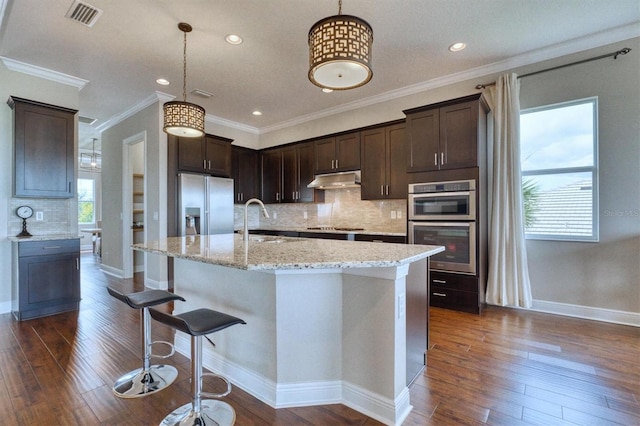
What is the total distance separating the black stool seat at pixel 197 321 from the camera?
1488 millimetres

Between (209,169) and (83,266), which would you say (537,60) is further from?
(83,266)

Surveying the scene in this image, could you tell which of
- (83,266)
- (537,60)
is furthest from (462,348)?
(83,266)

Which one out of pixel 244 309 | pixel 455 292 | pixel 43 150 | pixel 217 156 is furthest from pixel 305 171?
pixel 244 309

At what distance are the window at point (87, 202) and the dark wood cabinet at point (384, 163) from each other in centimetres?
948

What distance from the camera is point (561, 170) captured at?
3438 millimetres

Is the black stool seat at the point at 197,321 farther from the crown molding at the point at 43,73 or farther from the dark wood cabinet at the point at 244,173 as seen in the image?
the dark wood cabinet at the point at 244,173

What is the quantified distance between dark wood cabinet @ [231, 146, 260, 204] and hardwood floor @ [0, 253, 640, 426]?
303cm

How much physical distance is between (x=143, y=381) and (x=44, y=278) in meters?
2.54

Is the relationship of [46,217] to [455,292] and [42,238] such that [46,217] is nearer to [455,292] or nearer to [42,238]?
[42,238]

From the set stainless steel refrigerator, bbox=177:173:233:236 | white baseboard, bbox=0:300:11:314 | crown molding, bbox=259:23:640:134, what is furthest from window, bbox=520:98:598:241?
white baseboard, bbox=0:300:11:314

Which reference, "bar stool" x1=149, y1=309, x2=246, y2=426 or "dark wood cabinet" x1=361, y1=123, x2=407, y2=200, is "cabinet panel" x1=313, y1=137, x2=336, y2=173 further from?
"bar stool" x1=149, y1=309, x2=246, y2=426

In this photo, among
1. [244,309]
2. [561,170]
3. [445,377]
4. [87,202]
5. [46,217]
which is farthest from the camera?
[87,202]

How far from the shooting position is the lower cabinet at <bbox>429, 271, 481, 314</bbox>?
3.49 metres

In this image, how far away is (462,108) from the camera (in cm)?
355
